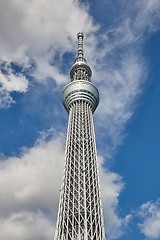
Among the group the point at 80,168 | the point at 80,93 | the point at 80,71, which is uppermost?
the point at 80,71

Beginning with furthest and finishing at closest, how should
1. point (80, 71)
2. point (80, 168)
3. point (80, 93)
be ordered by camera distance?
point (80, 71)
point (80, 93)
point (80, 168)

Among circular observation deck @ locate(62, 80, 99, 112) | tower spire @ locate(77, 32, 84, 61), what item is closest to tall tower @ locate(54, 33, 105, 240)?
circular observation deck @ locate(62, 80, 99, 112)

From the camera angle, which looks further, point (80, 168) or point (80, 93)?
point (80, 93)

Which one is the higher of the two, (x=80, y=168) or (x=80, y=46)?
(x=80, y=46)

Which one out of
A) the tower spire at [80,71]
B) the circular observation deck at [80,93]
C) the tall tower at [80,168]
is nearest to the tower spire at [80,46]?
the tall tower at [80,168]

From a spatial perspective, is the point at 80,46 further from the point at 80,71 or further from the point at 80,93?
the point at 80,93

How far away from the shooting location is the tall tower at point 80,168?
3056 inches

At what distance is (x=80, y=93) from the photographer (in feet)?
343

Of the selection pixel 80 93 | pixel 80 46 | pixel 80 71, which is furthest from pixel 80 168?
pixel 80 46

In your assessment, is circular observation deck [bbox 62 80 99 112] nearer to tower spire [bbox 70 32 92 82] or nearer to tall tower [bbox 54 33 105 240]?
tall tower [bbox 54 33 105 240]

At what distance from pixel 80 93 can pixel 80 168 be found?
23996 mm

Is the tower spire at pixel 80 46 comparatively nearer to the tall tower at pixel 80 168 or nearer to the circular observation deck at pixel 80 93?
the tall tower at pixel 80 168

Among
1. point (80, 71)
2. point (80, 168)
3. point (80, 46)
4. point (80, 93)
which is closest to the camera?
point (80, 168)

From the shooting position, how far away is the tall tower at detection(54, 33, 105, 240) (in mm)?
77625
